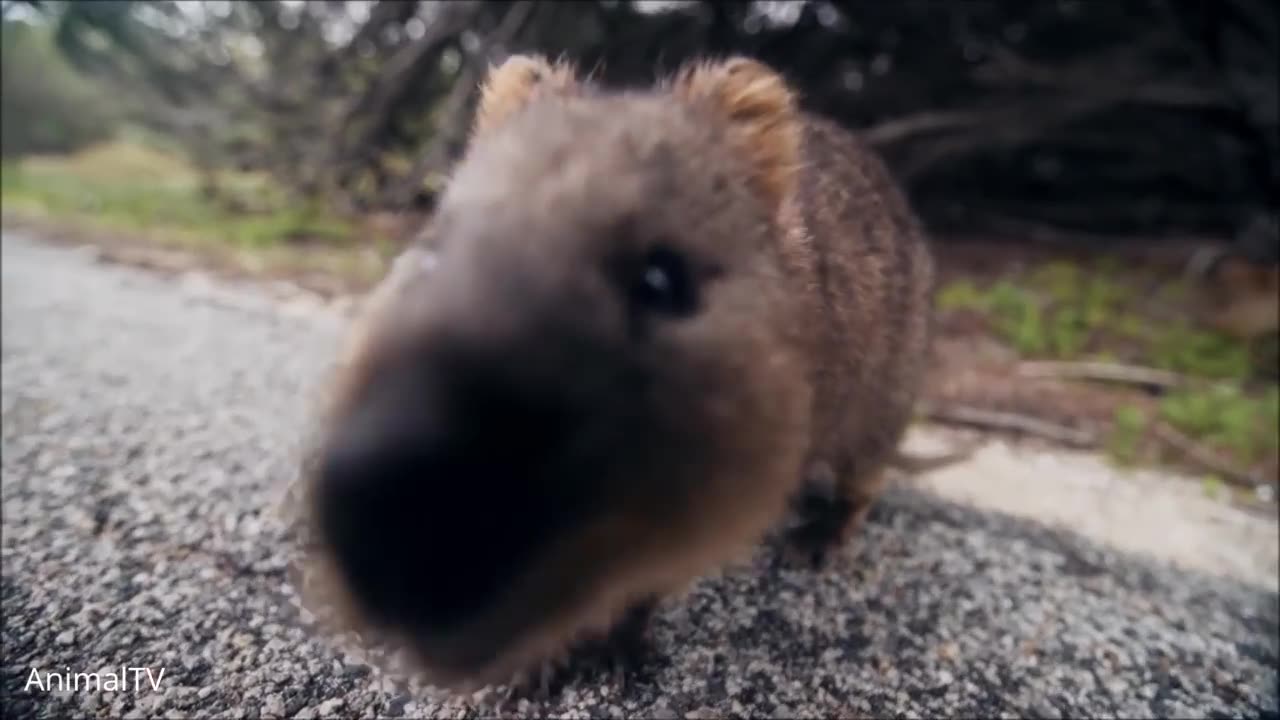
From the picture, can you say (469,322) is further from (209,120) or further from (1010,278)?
(1010,278)

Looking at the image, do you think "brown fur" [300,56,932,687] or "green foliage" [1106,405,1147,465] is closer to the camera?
"brown fur" [300,56,932,687]

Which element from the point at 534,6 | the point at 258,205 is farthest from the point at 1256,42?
the point at 258,205

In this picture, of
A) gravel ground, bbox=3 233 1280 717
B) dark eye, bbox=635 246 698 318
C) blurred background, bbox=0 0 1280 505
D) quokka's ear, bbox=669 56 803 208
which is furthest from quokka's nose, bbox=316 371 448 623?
blurred background, bbox=0 0 1280 505

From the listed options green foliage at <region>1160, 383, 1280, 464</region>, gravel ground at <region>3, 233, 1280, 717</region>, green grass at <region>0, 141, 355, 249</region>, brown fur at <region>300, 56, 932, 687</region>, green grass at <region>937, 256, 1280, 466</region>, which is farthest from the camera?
green grass at <region>937, 256, 1280, 466</region>

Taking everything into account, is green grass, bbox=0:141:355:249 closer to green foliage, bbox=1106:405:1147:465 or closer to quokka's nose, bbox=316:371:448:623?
quokka's nose, bbox=316:371:448:623

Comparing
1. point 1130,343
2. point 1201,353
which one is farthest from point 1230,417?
point 1130,343

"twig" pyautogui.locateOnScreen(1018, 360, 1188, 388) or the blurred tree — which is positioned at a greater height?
the blurred tree
